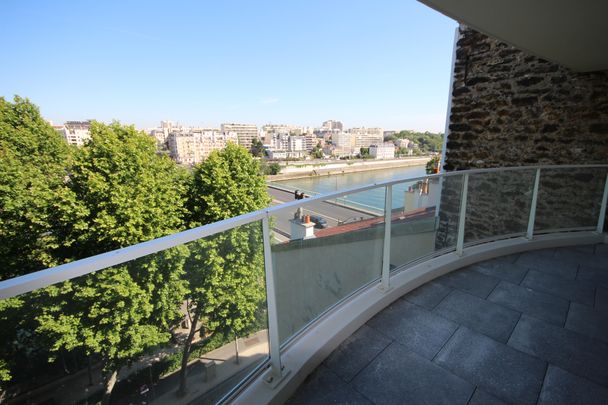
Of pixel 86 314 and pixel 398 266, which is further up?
pixel 86 314

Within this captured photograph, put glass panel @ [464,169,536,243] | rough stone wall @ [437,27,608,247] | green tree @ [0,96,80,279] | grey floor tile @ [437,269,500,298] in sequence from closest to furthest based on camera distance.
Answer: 1. grey floor tile @ [437,269,500,298]
2. glass panel @ [464,169,536,243]
3. rough stone wall @ [437,27,608,247]
4. green tree @ [0,96,80,279]

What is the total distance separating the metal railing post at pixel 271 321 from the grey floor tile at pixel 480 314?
131cm

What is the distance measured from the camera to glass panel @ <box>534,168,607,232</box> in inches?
136

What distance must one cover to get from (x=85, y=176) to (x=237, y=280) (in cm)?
1258

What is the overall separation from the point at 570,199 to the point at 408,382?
12.1 ft

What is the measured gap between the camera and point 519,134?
4695mm

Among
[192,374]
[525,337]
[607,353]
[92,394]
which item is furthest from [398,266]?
[92,394]

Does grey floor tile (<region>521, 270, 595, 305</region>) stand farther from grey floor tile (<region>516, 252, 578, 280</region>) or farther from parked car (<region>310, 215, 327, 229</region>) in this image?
parked car (<region>310, 215, 327, 229</region>)

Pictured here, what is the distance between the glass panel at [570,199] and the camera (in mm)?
3445

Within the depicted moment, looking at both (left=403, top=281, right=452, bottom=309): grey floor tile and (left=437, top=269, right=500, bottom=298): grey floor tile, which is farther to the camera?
(left=437, top=269, right=500, bottom=298): grey floor tile

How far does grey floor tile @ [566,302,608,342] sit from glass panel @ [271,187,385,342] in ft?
4.46

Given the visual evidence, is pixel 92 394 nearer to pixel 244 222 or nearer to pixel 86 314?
pixel 86 314

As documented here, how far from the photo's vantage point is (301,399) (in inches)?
56.6

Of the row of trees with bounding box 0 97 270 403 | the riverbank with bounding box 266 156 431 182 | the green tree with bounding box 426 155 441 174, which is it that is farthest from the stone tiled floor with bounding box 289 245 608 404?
the riverbank with bounding box 266 156 431 182
